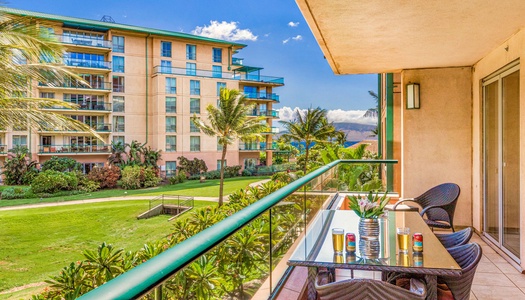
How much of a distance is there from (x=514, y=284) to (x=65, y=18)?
128 feet

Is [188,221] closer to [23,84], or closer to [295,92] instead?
[23,84]

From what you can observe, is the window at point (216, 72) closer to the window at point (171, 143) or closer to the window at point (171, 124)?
the window at point (171, 124)

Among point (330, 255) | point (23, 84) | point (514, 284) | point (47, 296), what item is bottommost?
point (47, 296)

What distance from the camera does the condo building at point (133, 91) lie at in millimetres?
33969

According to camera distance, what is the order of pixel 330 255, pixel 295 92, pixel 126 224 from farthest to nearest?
1. pixel 295 92
2. pixel 126 224
3. pixel 330 255

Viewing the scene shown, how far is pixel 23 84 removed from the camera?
12734mm

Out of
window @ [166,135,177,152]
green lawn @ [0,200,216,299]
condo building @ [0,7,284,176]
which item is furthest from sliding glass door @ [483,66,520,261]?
window @ [166,135,177,152]

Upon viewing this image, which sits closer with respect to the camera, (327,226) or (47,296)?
(327,226)

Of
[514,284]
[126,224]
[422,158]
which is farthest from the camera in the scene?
[126,224]

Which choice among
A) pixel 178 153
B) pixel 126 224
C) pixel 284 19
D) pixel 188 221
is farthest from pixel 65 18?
pixel 284 19

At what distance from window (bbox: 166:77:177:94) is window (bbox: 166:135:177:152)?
159 inches

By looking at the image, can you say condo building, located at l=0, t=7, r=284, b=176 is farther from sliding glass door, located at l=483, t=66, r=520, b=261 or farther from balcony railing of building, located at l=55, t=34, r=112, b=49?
sliding glass door, located at l=483, t=66, r=520, b=261

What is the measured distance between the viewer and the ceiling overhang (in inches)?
139

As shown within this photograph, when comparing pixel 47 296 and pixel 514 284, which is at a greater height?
pixel 514 284
